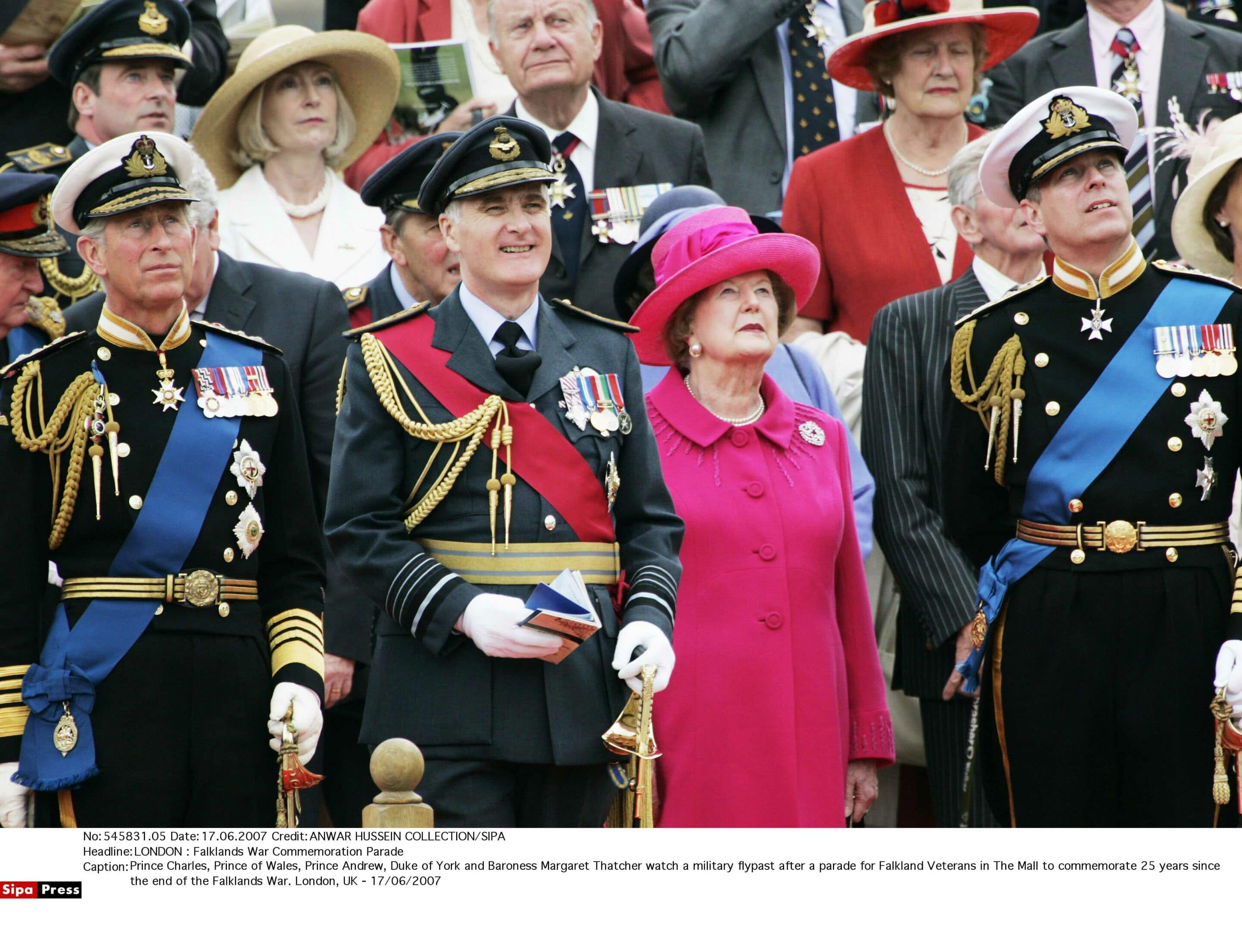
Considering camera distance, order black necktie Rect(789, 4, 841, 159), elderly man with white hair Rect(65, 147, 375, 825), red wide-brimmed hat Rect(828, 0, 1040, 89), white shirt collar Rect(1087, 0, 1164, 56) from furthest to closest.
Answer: black necktie Rect(789, 4, 841, 159) → white shirt collar Rect(1087, 0, 1164, 56) → red wide-brimmed hat Rect(828, 0, 1040, 89) → elderly man with white hair Rect(65, 147, 375, 825)

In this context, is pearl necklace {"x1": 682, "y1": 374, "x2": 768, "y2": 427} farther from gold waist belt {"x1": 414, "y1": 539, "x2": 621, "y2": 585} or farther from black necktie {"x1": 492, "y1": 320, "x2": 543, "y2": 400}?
gold waist belt {"x1": 414, "y1": 539, "x2": 621, "y2": 585}

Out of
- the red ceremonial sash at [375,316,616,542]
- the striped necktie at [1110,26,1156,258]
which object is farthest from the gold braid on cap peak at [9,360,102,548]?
the striped necktie at [1110,26,1156,258]

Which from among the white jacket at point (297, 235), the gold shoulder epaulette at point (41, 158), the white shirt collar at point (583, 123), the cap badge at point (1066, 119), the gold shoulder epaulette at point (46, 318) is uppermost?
the white shirt collar at point (583, 123)

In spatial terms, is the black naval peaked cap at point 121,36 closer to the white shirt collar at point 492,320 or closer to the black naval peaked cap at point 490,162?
the black naval peaked cap at point 490,162

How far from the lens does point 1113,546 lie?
4.82 metres

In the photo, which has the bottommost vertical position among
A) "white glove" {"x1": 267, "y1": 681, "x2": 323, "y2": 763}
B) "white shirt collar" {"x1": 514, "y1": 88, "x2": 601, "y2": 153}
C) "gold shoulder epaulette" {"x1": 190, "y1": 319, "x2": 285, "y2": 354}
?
"white glove" {"x1": 267, "y1": 681, "x2": 323, "y2": 763}

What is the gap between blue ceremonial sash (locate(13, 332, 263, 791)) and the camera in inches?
171

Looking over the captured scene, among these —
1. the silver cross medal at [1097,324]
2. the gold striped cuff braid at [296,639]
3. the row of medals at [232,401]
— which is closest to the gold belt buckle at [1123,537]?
the silver cross medal at [1097,324]

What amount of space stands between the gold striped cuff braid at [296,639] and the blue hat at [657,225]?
182 cm

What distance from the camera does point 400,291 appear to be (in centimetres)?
631

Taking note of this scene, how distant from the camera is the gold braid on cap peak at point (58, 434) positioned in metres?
4.46

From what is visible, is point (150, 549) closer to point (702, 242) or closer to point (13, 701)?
point (13, 701)

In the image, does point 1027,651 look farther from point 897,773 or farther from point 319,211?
point 319,211

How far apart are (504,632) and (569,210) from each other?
2.83 metres
